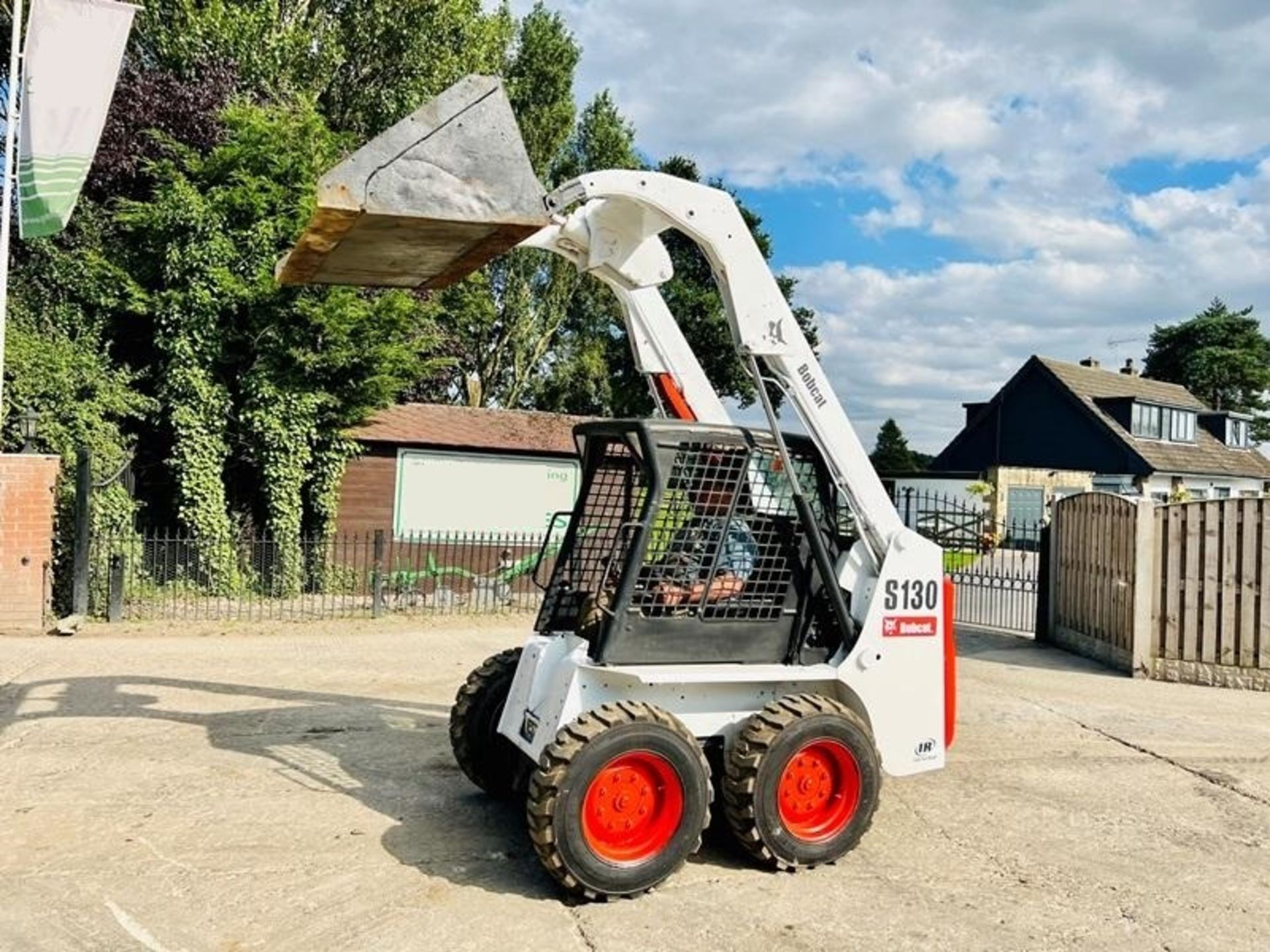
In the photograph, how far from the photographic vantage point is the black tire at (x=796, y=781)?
459cm

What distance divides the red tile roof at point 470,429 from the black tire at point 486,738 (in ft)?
36.4

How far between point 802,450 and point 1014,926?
2.36 metres

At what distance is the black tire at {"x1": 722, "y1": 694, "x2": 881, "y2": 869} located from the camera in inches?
181

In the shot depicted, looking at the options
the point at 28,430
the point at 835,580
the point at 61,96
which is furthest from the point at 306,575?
the point at 835,580

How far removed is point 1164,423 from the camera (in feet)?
130

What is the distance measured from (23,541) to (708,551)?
9.78 meters

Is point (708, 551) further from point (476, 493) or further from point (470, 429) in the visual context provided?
point (470, 429)

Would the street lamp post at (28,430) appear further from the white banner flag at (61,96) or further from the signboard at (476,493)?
the signboard at (476,493)

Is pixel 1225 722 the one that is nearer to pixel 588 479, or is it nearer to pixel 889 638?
pixel 889 638

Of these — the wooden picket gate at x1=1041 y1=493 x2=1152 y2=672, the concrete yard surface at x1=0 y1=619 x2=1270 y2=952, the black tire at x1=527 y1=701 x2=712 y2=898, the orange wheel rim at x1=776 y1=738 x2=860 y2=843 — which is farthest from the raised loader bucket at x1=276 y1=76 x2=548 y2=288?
the wooden picket gate at x1=1041 y1=493 x2=1152 y2=672

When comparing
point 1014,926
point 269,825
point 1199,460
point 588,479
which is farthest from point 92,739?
point 1199,460

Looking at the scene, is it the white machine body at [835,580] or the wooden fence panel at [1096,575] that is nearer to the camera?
the white machine body at [835,580]

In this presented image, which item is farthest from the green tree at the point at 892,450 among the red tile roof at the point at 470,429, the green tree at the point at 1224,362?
the red tile roof at the point at 470,429

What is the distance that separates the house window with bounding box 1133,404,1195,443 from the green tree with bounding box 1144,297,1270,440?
65.0 ft
